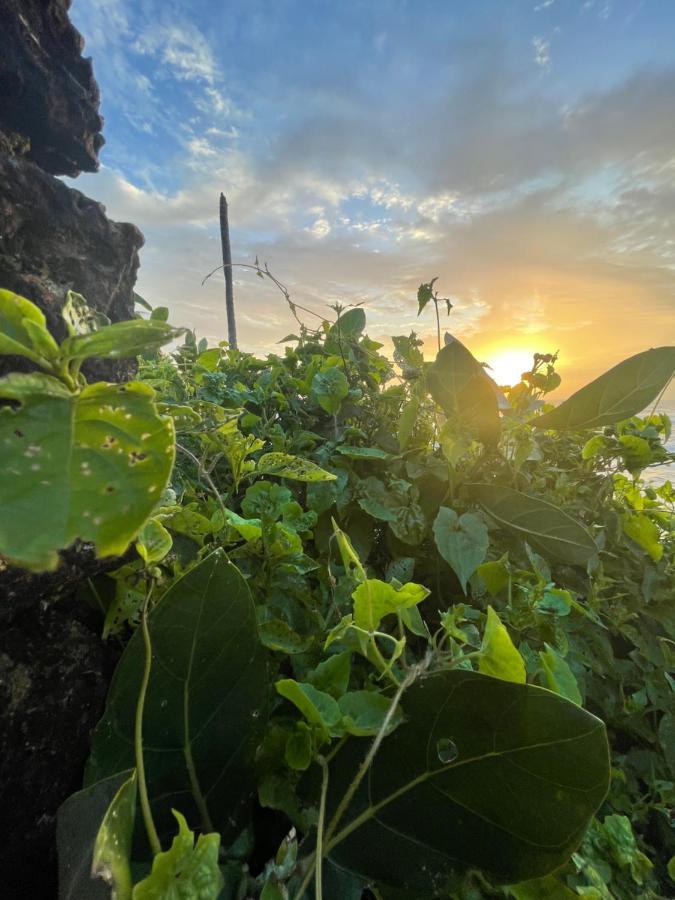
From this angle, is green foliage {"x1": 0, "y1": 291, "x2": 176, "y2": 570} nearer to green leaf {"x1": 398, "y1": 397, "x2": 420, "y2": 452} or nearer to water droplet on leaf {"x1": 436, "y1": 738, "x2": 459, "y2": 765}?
water droplet on leaf {"x1": 436, "y1": 738, "x2": 459, "y2": 765}

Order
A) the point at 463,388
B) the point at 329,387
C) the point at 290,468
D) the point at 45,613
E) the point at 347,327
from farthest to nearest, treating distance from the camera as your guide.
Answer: the point at 347,327, the point at 329,387, the point at 463,388, the point at 290,468, the point at 45,613

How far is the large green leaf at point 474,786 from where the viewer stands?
0.36 m

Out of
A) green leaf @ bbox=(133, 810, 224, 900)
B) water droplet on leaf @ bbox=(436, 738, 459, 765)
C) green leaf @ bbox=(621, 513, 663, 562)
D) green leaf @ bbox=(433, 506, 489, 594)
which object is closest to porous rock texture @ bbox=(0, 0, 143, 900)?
green leaf @ bbox=(133, 810, 224, 900)

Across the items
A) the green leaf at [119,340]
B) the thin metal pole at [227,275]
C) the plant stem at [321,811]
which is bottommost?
the plant stem at [321,811]

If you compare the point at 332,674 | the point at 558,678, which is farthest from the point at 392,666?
the point at 558,678

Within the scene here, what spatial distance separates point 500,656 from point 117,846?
315 millimetres

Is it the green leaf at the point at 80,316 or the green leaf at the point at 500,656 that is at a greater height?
the green leaf at the point at 80,316

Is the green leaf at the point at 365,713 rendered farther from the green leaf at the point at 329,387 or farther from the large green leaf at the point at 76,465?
the green leaf at the point at 329,387

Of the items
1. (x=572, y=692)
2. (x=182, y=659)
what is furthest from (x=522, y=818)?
(x=182, y=659)

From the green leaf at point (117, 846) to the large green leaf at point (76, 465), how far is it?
0.66 feet

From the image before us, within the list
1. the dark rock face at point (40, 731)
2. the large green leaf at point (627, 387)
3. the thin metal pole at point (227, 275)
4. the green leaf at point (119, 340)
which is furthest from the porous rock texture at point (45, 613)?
the thin metal pole at point (227, 275)

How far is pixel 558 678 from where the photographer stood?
509 millimetres

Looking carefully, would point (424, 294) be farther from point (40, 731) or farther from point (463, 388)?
point (40, 731)

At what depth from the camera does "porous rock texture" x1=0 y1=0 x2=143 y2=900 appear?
415 millimetres
